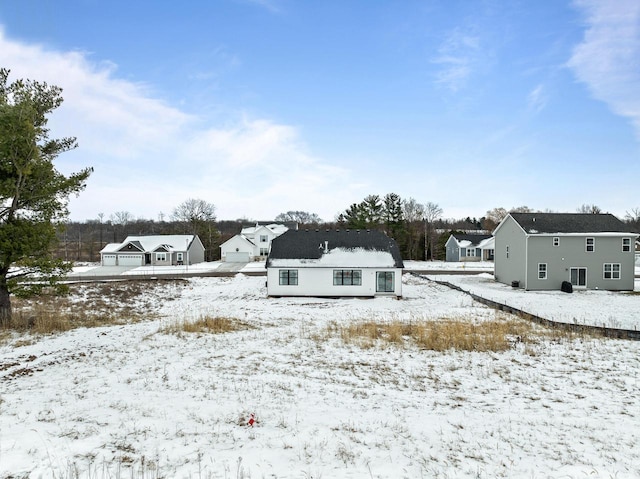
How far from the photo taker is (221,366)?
10195 millimetres

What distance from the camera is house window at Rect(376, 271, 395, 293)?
28.8 metres

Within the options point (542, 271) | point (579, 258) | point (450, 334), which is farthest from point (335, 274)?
point (579, 258)

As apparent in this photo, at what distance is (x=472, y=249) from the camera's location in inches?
2496

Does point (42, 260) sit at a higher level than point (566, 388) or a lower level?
higher

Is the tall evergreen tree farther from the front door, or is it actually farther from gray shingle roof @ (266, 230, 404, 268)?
the front door

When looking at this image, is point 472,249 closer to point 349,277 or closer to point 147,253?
point 349,277

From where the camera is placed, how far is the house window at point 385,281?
2877 cm

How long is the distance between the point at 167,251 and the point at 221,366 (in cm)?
4876

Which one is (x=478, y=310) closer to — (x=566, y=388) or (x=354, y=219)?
(x=566, y=388)

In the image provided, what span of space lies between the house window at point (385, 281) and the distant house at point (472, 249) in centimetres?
3857

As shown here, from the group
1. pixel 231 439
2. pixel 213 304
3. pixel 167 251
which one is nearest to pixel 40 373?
pixel 231 439

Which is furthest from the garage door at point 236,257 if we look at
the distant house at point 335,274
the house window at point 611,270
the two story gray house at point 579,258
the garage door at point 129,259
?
the house window at point 611,270

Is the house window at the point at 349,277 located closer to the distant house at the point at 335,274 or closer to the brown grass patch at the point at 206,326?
the distant house at the point at 335,274

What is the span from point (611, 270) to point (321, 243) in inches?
955
